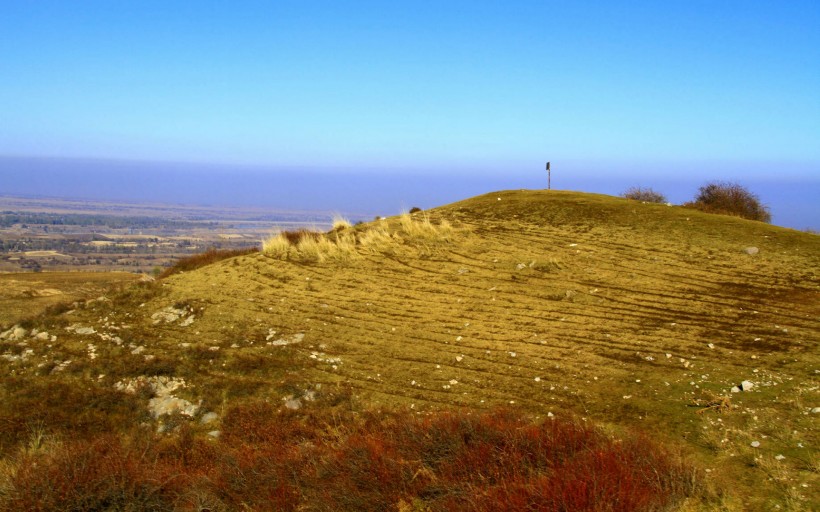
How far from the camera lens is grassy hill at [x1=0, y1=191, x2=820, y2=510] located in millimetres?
6094

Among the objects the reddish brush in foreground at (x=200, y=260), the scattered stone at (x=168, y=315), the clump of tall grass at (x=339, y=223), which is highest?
the clump of tall grass at (x=339, y=223)

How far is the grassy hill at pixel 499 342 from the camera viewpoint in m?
6.09

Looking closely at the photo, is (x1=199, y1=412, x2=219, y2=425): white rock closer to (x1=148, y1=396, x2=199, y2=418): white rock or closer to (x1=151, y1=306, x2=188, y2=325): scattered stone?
(x1=148, y1=396, x2=199, y2=418): white rock

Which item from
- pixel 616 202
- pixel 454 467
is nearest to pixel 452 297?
pixel 454 467

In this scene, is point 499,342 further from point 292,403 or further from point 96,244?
point 96,244

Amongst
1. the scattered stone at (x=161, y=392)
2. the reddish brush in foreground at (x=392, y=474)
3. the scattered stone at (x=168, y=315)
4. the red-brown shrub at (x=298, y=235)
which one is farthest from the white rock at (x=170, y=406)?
the red-brown shrub at (x=298, y=235)

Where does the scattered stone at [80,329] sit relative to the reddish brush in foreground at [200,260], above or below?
below

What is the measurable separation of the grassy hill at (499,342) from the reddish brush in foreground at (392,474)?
Answer: 2.30ft

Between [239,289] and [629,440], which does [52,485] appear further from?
[239,289]

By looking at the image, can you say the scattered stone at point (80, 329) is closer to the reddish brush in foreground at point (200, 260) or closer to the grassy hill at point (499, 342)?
the grassy hill at point (499, 342)

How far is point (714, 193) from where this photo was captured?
19.6 meters

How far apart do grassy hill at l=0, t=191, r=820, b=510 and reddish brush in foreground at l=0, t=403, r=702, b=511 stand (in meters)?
0.70

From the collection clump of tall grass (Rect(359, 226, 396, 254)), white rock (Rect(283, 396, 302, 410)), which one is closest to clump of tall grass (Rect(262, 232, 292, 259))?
clump of tall grass (Rect(359, 226, 396, 254))

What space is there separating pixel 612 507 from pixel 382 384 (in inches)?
155
